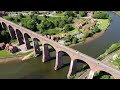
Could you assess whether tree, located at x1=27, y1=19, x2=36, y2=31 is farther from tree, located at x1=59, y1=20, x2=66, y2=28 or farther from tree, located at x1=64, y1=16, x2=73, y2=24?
tree, located at x1=64, y1=16, x2=73, y2=24

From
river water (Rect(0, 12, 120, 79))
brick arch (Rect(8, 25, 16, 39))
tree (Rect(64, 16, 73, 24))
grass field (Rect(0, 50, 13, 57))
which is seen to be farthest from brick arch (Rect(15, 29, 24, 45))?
tree (Rect(64, 16, 73, 24))

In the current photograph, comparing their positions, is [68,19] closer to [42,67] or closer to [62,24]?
[62,24]

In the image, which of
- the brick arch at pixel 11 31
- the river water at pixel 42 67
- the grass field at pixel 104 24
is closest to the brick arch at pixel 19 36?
the brick arch at pixel 11 31

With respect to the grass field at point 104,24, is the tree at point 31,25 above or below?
above

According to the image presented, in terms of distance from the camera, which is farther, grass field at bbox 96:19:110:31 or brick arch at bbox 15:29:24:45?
grass field at bbox 96:19:110:31

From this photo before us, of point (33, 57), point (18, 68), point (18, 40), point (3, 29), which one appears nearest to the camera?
point (18, 68)

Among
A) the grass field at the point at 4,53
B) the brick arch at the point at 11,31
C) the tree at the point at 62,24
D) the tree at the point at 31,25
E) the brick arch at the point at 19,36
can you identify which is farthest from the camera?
the tree at the point at 62,24

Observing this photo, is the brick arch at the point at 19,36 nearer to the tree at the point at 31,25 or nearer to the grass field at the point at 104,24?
the tree at the point at 31,25

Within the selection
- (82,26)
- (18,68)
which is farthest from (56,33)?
(18,68)

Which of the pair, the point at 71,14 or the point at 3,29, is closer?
the point at 3,29
